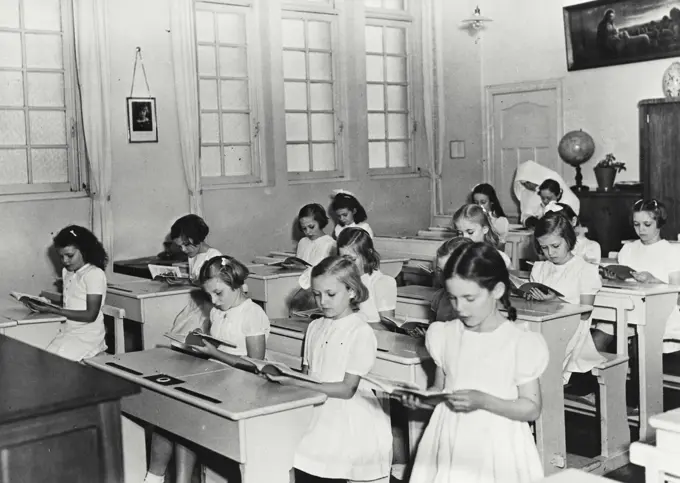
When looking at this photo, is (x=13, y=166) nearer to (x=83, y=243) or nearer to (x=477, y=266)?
(x=83, y=243)

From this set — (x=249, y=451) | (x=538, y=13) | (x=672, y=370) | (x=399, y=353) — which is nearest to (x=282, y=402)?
(x=249, y=451)

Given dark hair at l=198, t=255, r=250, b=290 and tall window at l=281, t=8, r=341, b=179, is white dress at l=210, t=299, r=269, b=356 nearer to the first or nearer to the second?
dark hair at l=198, t=255, r=250, b=290

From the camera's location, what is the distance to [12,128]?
6.56 m

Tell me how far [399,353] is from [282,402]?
0.88m

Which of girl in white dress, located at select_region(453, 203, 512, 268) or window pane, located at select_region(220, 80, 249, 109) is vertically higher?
window pane, located at select_region(220, 80, 249, 109)

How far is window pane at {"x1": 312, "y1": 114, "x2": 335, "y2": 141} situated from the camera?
832cm

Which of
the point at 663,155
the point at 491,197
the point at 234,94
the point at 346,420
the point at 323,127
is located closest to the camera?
the point at 346,420

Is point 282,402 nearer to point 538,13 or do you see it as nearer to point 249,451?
point 249,451

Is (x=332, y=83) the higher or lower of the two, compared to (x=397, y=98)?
higher

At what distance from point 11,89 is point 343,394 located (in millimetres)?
4817

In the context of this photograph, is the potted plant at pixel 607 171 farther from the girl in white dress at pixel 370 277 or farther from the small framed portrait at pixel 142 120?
the girl in white dress at pixel 370 277

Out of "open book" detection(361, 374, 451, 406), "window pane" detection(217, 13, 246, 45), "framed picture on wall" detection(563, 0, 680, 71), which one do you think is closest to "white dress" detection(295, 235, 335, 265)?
"window pane" detection(217, 13, 246, 45)

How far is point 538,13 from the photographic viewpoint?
8.56 metres

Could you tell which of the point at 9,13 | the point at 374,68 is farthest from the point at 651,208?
the point at 9,13
